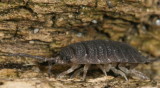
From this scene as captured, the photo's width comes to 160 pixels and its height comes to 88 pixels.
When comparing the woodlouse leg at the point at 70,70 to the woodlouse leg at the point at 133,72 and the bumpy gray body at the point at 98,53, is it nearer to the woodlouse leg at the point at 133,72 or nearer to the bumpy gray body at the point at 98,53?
the bumpy gray body at the point at 98,53

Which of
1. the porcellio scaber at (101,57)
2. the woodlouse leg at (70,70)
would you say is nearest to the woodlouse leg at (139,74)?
the porcellio scaber at (101,57)

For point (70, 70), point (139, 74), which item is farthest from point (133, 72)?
point (70, 70)

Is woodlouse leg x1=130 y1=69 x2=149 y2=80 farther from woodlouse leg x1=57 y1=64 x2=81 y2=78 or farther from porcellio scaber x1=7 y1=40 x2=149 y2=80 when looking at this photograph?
woodlouse leg x1=57 y1=64 x2=81 y2=78

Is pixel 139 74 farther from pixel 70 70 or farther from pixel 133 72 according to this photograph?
pixel 70 70

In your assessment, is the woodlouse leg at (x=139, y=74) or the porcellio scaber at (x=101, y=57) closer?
the porcellio scaber at (x=101, y=57)

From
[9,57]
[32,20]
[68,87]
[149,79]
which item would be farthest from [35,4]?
[149,79]
